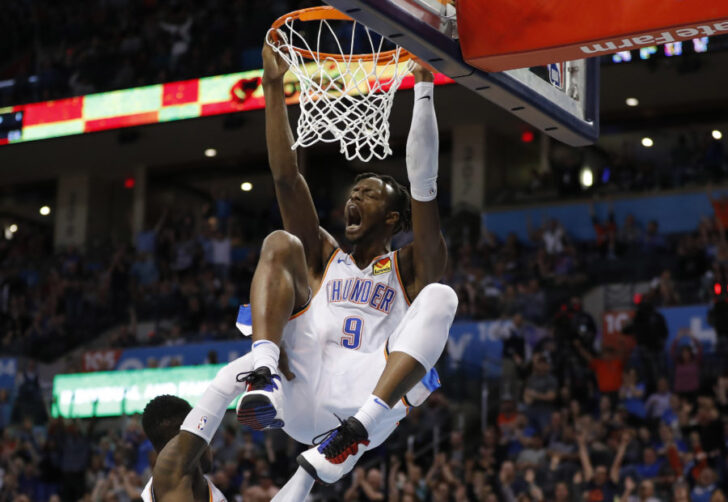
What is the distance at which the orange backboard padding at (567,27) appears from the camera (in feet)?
15.2

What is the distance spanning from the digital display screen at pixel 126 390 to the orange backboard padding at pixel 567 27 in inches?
454

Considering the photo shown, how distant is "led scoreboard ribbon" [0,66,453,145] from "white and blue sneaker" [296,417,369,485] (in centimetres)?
1322

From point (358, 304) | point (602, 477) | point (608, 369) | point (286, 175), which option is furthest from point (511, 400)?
point (286, 175)

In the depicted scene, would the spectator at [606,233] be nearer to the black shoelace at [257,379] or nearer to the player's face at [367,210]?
the player's face at [367,210]

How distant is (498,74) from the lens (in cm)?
514

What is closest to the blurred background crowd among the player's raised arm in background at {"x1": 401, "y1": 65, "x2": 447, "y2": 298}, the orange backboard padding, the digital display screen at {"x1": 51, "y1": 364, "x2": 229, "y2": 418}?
the digital display screen at {"x1": 51, "y1": 364, "x2": 229, "y2": 418}

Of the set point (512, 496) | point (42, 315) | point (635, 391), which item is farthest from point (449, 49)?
point (42, 315)

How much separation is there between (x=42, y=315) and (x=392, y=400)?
15675mm

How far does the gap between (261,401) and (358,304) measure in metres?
1.01

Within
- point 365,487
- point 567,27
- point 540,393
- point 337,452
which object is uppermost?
point 567,27

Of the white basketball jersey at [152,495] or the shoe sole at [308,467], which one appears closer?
the shoe sole at [308,467]

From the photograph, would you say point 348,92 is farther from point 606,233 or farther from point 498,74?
point 606,233

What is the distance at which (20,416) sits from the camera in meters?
16.1

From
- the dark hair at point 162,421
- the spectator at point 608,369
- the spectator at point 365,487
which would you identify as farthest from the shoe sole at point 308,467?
the spectator at point 608,369
